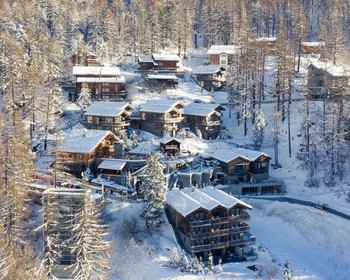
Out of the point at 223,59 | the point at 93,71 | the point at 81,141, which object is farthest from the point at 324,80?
the point at 93,71

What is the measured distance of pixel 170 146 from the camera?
5828 centimetres

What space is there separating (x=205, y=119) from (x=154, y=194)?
25327 millimetres

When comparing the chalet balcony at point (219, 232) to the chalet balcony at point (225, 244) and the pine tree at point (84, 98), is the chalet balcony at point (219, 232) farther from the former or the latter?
the pine tree at point (84, 98)

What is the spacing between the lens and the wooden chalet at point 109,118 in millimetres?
63594

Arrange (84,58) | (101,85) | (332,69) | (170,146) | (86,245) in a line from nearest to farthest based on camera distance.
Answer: (86,245), (170,146), (332,69), (101,85), (84,58)

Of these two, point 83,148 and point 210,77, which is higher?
point 210,77

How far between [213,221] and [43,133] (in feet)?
94.6

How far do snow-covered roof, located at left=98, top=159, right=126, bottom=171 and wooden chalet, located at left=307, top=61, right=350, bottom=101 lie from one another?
1130 inches

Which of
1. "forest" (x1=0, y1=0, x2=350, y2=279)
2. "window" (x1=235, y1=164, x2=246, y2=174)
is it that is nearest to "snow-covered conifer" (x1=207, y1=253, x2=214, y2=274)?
"forest" (x1=0, y1=0, x2=350, y2=279)

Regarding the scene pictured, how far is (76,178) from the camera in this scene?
5288 cm

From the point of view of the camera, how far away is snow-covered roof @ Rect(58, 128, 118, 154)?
180 ft

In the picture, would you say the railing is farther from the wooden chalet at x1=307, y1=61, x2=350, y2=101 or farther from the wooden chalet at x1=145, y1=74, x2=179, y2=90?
the wooden chalet at x1=145, y1=74, x2=179, y2=90

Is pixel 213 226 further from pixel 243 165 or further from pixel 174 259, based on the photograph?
pixel 243 165

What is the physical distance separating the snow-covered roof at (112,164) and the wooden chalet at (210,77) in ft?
107
